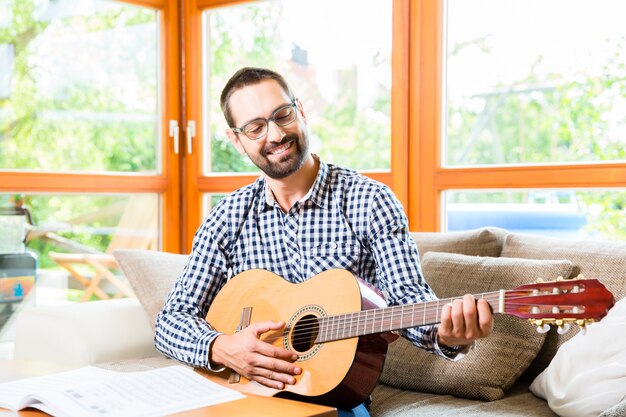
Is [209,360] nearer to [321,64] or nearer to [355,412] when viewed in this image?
[355,412]

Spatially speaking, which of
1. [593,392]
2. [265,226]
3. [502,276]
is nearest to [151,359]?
[265,226]

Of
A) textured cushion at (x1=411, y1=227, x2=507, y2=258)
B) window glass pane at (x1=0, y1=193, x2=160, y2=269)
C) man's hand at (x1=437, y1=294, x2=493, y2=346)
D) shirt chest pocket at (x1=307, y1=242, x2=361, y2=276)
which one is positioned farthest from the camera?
window glass pane at (x1=0, y1=193, x2=160, y2=269)

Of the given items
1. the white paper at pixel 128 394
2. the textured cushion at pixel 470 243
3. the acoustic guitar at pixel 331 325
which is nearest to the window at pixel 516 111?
the textured cushion at pixel 470 243

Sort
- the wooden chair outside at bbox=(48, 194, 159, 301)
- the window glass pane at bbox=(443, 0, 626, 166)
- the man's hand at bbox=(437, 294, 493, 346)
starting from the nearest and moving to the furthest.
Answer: the man's hand at bbox=(437, 294, 493, 346)
the window glass pane at bbox=(443, 0, 626, 166)
the wooden chair outside at bbox=(48, 194, 159, 301)

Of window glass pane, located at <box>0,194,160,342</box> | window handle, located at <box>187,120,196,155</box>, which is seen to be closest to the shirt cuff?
window glass pane, located at <box>0,194,160,342</box>

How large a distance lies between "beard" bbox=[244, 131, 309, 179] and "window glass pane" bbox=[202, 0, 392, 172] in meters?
1.47

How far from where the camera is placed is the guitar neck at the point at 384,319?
1.61m

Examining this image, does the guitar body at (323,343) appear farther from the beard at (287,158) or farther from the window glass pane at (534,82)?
the window glass pane at (534,82)

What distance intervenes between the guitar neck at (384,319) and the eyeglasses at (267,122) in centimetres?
57

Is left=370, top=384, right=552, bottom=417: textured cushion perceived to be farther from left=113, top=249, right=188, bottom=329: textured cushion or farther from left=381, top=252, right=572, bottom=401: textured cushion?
left=113, top=249, right=188, bottom=329: textured cushion

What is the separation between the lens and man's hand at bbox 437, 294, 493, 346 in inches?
61.0

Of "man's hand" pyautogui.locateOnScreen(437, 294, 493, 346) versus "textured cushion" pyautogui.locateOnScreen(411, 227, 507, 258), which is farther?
"textured cushion" pyautogui.locateOnScreen(411, 227, 507, 258)

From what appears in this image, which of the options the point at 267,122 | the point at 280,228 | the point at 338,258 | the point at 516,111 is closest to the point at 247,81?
the point at 267,122

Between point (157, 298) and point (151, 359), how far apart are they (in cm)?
20
